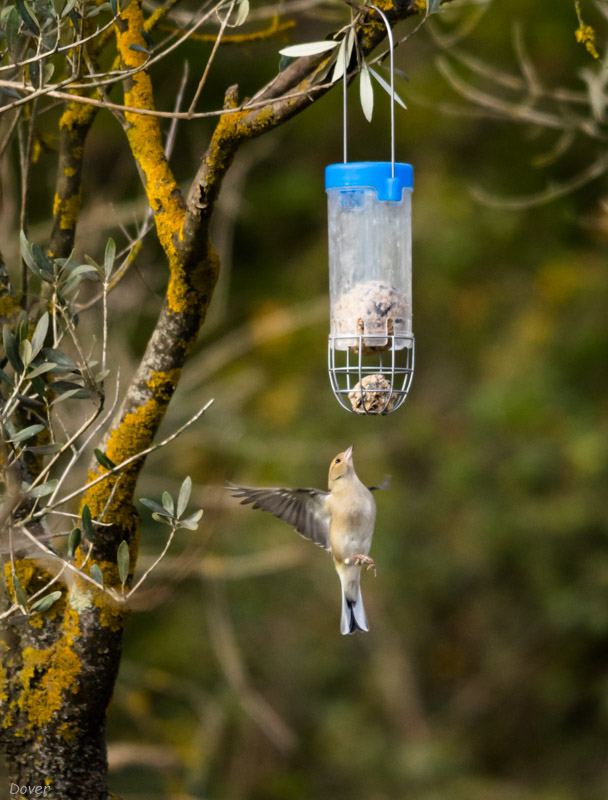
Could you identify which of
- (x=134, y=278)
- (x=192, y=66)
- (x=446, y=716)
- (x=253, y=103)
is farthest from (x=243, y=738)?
(x=253, y=103)

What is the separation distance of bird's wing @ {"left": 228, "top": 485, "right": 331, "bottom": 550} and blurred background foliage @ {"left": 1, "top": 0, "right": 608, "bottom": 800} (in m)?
3.52

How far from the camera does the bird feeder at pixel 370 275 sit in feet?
7.50

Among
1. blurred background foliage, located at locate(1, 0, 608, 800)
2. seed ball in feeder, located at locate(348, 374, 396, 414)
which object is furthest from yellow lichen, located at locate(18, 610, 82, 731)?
blurred background foliage, located at locate(1, 0, 608, 800)

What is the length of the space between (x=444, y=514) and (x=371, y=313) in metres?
5.30

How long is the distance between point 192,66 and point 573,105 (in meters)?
2.61

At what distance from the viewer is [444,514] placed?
24.7ft

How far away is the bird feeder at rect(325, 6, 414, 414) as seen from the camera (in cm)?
229

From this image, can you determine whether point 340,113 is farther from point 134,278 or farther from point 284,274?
point 134,278

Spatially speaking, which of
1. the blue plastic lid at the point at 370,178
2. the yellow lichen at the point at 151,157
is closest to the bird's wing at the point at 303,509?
the blue plastic lid at the point at 370,178

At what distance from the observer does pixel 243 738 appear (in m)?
7.99

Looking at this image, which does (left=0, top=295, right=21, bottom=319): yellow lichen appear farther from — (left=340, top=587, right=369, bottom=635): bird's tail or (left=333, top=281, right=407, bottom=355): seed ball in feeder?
(left=340, top=587, right=369, bottom=635): bird's tail

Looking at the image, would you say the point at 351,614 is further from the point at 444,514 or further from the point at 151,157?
the point at 444,514

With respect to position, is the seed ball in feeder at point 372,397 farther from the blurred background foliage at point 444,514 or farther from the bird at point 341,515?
the blurred background foliage at point 444,514

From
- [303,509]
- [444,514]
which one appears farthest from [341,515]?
[444,514]
